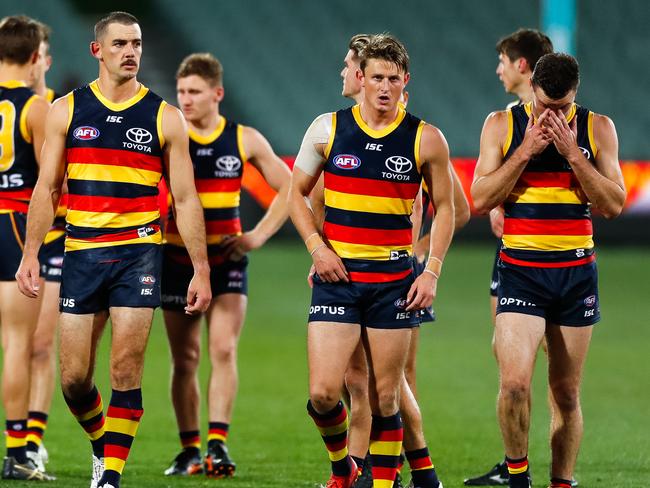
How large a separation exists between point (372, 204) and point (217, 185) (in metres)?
2.05

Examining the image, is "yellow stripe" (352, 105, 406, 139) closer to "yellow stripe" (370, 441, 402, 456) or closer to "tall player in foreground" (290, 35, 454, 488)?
"tall player in foreground" (290, 35, 454, 488)

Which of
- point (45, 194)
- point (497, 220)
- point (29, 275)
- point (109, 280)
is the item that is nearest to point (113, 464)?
point (109, 280)

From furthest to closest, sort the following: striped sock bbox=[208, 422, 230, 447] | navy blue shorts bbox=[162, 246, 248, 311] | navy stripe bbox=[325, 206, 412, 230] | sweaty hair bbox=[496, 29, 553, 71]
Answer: navy blue shorts bbox=[162, 246, 248, 311]
striped sock bbox=[208, 422, 230, 447]
sweaty hair bbox=[496, 29, 553, 71]
navy stripe bbox=[325, 206, 412, 230]

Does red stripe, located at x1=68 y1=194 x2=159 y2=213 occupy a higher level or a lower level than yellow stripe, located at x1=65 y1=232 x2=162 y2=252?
higher

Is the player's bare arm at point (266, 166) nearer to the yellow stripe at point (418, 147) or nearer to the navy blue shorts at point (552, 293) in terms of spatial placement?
the yellow stripe at point (418, 147)

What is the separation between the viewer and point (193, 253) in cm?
677

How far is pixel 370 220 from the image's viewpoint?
20.9 ft

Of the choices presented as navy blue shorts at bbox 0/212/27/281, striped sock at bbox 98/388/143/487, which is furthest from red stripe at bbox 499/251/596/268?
navy blue shorts at bbox 0/212/27/281

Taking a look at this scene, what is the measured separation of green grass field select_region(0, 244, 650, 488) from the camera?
7891 mm

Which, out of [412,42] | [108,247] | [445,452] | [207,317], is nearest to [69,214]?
[108,247]

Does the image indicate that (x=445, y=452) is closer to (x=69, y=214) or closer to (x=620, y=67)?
(x=69, y=214)

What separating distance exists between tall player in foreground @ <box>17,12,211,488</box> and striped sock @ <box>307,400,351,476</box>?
90 cm

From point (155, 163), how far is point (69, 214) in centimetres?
55

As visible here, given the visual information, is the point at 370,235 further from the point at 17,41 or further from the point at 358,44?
the point at 17,41
